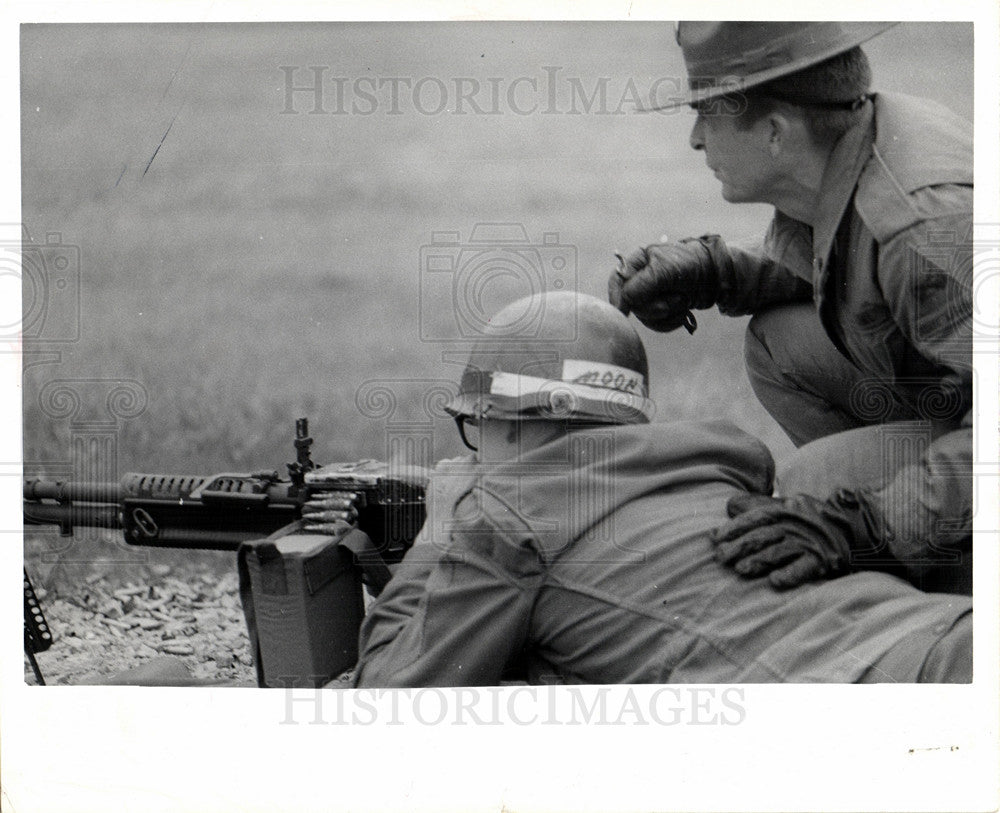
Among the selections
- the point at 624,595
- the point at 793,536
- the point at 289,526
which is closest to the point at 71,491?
the point at 289,526

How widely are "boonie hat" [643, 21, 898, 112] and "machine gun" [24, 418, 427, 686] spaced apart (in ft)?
4.35

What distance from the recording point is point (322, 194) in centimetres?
333

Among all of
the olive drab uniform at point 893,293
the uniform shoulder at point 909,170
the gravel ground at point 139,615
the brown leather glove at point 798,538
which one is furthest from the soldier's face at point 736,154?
the gravel ground at point 139,615

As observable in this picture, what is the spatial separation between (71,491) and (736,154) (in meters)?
2.03

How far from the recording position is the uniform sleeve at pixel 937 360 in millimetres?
3279

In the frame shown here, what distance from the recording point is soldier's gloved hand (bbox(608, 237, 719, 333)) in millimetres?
3332

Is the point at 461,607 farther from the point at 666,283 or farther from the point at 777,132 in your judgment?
the point at 777,132

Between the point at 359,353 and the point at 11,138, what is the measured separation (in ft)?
3.61

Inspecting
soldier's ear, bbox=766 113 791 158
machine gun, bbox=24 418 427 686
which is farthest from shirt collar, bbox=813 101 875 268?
machine gun, bbox=24 418 427 686

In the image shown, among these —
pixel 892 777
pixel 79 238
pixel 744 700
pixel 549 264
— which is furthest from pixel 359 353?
pixel 892 777

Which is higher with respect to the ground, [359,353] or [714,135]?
[714,135]

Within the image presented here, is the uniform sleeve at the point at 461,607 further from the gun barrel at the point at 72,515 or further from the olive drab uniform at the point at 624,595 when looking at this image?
the gun barrel at the point at 72,515

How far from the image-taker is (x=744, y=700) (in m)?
3.29

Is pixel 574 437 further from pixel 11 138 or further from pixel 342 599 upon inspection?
pixel 11 138
